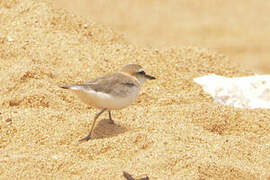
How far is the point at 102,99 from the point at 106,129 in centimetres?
41

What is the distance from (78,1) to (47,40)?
22.2 ft

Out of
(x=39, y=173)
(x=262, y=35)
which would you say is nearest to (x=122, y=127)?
(x=39, y=173)

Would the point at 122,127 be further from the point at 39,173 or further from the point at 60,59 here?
the point at 60,59

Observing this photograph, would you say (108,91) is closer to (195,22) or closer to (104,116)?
(104,116)

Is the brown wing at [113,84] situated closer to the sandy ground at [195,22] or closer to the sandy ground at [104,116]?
the sandy ground at [104,116]

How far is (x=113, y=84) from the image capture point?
3953 millimetres

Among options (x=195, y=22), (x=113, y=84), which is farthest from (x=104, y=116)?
(x=195, y=22)

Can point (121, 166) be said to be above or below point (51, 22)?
below

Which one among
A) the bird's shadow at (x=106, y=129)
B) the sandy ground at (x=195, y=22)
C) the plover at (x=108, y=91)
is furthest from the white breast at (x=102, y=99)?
the sandy ground at (x=195, y=22)

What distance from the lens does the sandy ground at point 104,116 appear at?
3.57 m

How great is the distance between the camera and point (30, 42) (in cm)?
559

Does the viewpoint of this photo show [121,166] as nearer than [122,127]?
Yes

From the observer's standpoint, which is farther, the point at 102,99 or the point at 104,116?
the point at 104,116

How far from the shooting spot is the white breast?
3797mm
